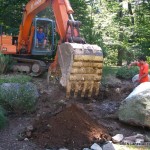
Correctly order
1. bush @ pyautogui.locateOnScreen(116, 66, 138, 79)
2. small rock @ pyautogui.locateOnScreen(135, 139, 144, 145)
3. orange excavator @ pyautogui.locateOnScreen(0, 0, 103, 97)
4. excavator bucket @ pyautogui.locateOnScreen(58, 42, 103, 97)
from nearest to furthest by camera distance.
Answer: small rock @ pyautogui.locateOnScreen(135, 139, 144, 145), excavator bucket @ pyautogui.locateOnScreen(58, 42, 103, 97), orange excavator @ pyautogui.locateOnScreen(0, 0, 103, 97), bush @ pyautogui.locateOnScreen(116, 66, 138, 79)

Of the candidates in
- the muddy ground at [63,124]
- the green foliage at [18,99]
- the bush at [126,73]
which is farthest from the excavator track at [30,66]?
the green foliage at [18,99]

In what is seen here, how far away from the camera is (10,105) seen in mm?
7445

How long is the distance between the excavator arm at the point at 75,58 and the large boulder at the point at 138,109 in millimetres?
1408

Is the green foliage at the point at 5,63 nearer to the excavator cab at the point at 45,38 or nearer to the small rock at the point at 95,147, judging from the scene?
the excavator cab at the point at 45,38

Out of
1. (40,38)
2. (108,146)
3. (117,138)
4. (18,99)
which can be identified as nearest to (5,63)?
(40,38)

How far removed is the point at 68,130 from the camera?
650 centimetres

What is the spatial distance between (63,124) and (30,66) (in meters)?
5.06

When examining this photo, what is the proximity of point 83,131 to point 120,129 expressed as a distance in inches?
46.1

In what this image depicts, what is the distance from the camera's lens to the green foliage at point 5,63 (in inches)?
427

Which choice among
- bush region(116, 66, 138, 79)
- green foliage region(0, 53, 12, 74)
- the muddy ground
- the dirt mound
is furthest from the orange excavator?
bush region(116, 66, 138, 79)

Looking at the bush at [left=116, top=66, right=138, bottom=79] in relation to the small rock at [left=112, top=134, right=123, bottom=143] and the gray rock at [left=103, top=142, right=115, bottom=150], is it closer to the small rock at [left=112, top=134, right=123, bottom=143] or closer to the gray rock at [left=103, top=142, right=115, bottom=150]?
the small rock at [left=112, top=134, right=123, bottom=143]

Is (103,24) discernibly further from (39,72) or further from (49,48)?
(39,72)

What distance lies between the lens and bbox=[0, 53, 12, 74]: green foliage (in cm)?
1085

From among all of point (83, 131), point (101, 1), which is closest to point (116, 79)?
point (83, 131)
